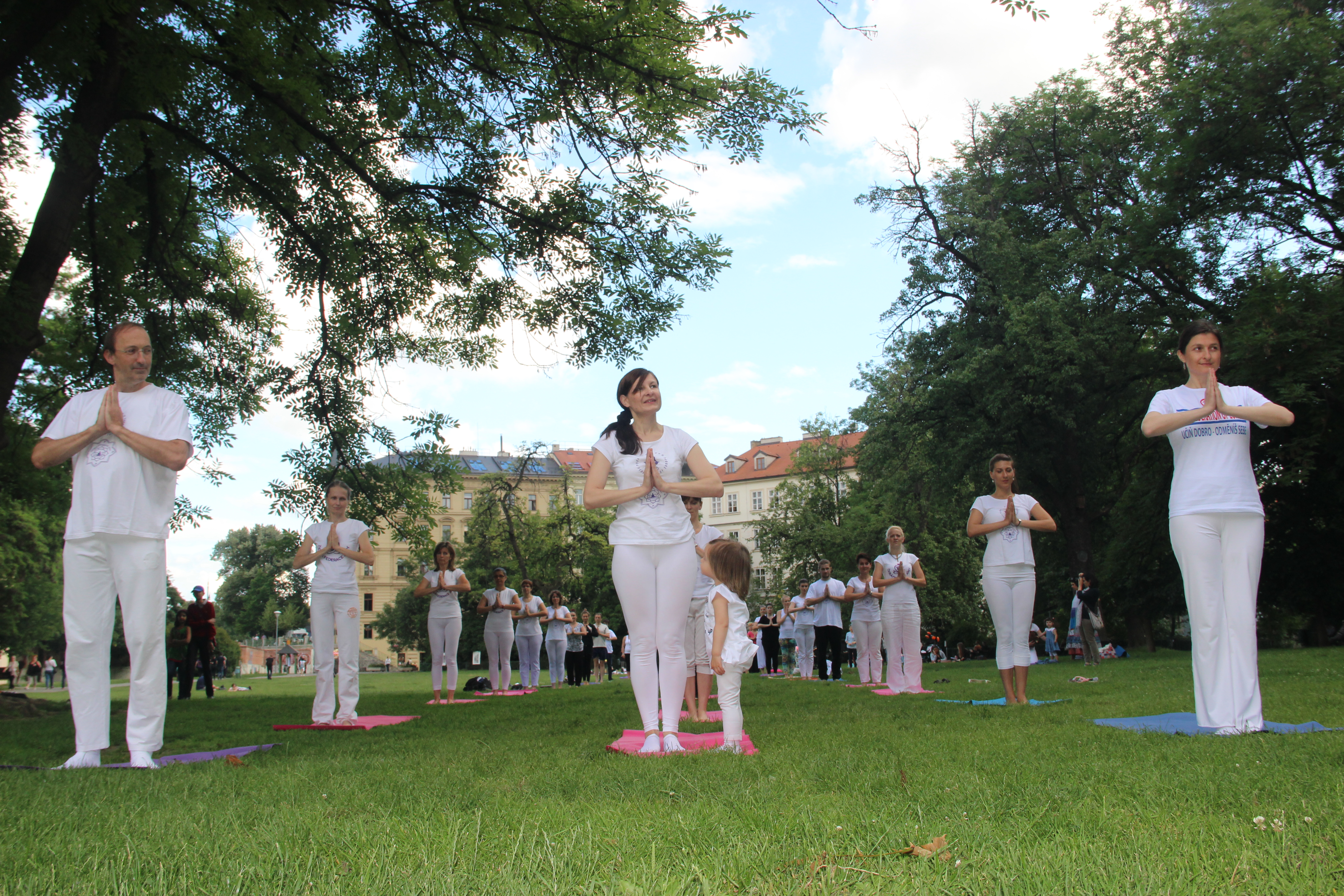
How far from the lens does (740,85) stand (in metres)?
13.0

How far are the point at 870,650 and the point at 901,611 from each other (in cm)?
373

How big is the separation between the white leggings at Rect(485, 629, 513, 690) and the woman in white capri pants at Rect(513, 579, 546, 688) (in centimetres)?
92

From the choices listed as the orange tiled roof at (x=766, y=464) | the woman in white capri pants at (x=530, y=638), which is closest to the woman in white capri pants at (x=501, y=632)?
the woman in white capri pants at (x=530, y=638)

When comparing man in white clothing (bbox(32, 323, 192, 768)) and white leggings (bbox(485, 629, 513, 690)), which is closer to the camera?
man in white clothing (bbox(32, 323, 192, 768))

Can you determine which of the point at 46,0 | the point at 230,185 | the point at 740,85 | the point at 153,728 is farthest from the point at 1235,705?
the point at 230,185

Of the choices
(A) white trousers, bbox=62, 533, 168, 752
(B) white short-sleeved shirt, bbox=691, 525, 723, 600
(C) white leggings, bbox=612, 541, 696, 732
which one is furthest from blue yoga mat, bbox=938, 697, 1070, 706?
(A) white trousers, bbox=62, 533, 168, 752

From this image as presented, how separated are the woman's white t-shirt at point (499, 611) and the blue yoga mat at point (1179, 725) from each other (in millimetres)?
11632

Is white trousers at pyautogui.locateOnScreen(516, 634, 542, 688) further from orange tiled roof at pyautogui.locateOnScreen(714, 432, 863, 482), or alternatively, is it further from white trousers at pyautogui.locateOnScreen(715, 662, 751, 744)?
orange tiled roof at pyautogui.locateOnScreen(714, 432, 863, 482)

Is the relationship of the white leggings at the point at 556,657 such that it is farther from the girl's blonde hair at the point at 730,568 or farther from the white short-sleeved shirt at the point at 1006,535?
the girl's blonde hair at the point at 730,568

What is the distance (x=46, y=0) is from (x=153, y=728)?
7.29m

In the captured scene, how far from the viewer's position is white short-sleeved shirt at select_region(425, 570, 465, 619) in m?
13.8

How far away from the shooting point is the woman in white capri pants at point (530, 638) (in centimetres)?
1862

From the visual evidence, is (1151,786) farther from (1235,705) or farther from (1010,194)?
(1010,194)

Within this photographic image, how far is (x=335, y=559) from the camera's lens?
31.9 feet
